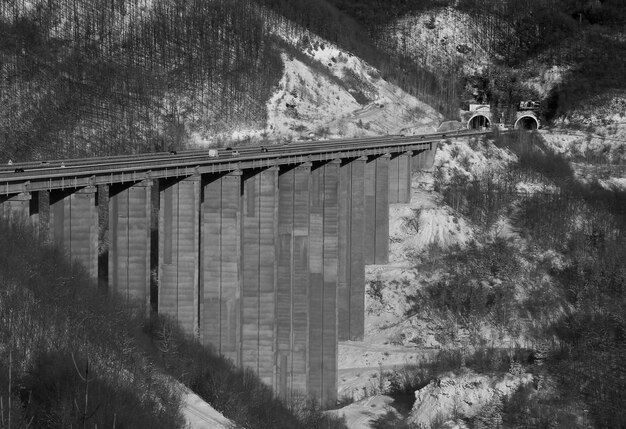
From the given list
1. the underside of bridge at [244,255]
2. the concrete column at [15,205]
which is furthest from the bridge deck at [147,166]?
the underside of bridge at [244,255]

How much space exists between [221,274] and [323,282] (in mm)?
8410

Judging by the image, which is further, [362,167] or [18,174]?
[362,167]

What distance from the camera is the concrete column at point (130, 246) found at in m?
41.6

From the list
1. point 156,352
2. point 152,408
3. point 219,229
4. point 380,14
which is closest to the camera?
point 152,408

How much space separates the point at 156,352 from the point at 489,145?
49.6 metres

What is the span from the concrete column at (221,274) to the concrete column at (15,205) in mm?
10892

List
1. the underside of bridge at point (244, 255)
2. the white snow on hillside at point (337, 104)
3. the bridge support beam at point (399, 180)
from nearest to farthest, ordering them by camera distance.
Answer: the underside of bridge at point (244, 255)
the bridge support beam at point (399, 180)
the white snow on hillside at point (337, 104)

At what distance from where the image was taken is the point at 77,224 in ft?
128

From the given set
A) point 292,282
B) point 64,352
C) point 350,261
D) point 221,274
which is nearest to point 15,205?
point 64,352

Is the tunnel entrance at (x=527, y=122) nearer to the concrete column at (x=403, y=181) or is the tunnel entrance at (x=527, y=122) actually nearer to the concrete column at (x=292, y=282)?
the concrete column at (x=403, y=181)

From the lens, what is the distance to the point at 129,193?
42062 millimetres

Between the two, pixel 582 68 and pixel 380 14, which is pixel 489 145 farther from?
pixel 380 14

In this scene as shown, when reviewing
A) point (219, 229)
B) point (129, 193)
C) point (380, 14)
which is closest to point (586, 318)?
point (219, 229)

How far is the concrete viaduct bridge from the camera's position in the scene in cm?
3919
